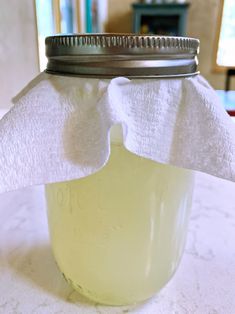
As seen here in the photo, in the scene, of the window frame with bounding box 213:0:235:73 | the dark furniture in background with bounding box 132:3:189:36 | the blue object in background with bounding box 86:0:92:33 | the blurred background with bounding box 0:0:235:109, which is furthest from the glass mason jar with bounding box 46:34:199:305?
the window frame with bounding box 213:0:235:73

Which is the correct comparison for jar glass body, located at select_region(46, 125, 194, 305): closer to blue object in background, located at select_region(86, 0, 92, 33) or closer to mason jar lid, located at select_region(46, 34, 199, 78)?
mason jar lid, located at select_region(46, 34, 199, 78)

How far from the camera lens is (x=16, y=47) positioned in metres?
0.66

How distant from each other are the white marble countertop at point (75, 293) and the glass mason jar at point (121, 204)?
0.06ft

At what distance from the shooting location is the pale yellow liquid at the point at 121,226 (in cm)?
26

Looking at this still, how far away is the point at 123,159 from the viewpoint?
0.82ft

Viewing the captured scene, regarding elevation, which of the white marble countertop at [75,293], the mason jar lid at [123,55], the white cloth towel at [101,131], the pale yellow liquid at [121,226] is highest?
the mason jar lid at [123,55]

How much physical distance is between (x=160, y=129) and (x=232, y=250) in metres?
0.26

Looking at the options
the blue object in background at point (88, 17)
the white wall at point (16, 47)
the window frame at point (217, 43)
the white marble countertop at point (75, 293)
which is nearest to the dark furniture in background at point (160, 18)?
the window frame at point (217, 43)

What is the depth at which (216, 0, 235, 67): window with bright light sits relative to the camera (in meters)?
2.71

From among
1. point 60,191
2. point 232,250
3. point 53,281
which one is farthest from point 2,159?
point 232,250

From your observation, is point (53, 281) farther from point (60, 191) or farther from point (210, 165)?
point (210, 165)

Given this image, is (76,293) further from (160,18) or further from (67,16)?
(160,18)

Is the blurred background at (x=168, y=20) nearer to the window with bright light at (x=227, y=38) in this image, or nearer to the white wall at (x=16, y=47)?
the window with bright light at (x=227, y=38)

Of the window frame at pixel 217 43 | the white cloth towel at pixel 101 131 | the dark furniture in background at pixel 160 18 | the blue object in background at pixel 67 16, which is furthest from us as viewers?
the window frame at pixel 217 43
